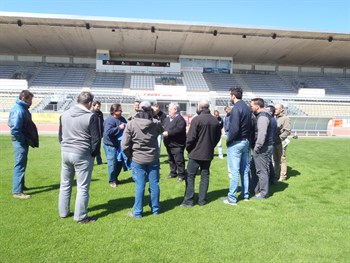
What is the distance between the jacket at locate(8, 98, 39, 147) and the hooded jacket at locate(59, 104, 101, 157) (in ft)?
4.80

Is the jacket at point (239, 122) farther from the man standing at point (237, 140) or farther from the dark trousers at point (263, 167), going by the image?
the dark trousers at point (263, 167)

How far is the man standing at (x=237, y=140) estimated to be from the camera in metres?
4.58

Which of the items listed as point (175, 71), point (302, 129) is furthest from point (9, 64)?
point (302, 129)

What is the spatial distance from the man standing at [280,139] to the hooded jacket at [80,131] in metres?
4.18

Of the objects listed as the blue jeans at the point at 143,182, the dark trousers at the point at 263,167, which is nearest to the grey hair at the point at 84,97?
the blue jeans at the point at 143,182

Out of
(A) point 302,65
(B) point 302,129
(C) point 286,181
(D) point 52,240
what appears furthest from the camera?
(A) point 302,65

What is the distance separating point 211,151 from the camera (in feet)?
15.0

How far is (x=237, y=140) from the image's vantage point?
468 cm

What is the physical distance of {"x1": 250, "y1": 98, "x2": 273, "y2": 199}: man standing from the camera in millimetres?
4961

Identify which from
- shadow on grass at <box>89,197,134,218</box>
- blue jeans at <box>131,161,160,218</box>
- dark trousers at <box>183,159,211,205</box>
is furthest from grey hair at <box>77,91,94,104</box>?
dark trousers at <box>183,159,211,205</box>

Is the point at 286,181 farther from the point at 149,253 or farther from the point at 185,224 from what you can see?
the point at 149,253

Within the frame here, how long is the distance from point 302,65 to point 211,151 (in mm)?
36894

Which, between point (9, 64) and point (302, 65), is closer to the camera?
point (9, 64)

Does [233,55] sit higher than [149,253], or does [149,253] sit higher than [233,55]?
[233,55]
